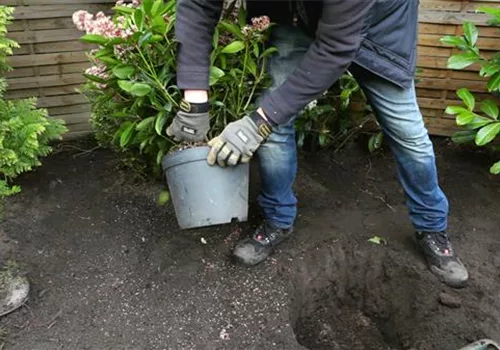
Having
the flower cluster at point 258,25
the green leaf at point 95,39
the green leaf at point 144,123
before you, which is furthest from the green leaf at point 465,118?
the green leaf at point 95,39

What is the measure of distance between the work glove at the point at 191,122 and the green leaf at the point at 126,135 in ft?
1.09

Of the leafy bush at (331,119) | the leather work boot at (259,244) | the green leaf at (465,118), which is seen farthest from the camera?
the leafy bush at (331,119)

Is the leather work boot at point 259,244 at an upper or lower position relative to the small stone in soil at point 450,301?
upper

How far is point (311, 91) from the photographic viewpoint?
2127mm

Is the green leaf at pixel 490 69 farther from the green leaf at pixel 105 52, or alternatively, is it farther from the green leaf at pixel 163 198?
the green leaf at pixel 105 52

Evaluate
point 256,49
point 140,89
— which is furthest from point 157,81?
point 256,49

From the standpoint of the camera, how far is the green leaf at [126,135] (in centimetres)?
264

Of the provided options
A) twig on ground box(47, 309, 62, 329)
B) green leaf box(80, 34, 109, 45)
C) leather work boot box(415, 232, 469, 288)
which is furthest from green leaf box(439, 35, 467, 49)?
twig on ground box(47, 309, 62, 329)

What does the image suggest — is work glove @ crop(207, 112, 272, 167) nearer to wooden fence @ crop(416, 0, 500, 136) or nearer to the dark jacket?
the dark jacket

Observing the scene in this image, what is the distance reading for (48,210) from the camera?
2969 mm

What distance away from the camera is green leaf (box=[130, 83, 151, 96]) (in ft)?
7.75

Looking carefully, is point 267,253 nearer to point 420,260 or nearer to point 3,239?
point 420,260

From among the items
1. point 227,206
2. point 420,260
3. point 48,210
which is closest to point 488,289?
point 420,260

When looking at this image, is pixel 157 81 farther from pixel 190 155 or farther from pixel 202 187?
pixel 202 187
